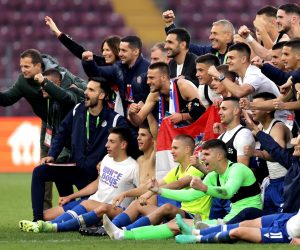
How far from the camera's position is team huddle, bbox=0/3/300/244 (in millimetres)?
11383

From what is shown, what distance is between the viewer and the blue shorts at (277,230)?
10.8 m

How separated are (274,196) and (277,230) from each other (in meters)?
1.04

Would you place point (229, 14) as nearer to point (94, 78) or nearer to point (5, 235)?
point (94, 78)

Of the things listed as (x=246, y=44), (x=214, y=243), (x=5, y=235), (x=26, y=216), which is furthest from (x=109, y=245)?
(x=26, y=216)

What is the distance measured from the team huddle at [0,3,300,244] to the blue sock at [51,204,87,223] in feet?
0.04

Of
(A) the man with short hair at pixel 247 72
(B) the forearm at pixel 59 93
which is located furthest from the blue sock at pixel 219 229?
(B) the forearm at pixel 59 93

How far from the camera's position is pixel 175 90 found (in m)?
12.6

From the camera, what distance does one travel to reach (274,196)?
11773 mm

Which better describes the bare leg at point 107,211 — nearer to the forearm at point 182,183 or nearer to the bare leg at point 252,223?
the forearm at point 182,183

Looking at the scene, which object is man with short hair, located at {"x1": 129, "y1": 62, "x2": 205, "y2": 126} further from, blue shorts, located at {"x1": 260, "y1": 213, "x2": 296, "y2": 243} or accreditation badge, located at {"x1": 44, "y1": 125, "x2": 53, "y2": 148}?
blue shorts, located at {"x1": 260, "y1": 213, "x2": 296, "y2": 243}

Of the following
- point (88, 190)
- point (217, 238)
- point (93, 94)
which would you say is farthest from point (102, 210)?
point (217, 238)

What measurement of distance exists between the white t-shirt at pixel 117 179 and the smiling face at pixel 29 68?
1939mm

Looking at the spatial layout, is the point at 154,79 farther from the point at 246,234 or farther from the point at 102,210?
the point at 246,234

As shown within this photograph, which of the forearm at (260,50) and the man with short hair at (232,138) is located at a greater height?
the forearm at (260,50)
